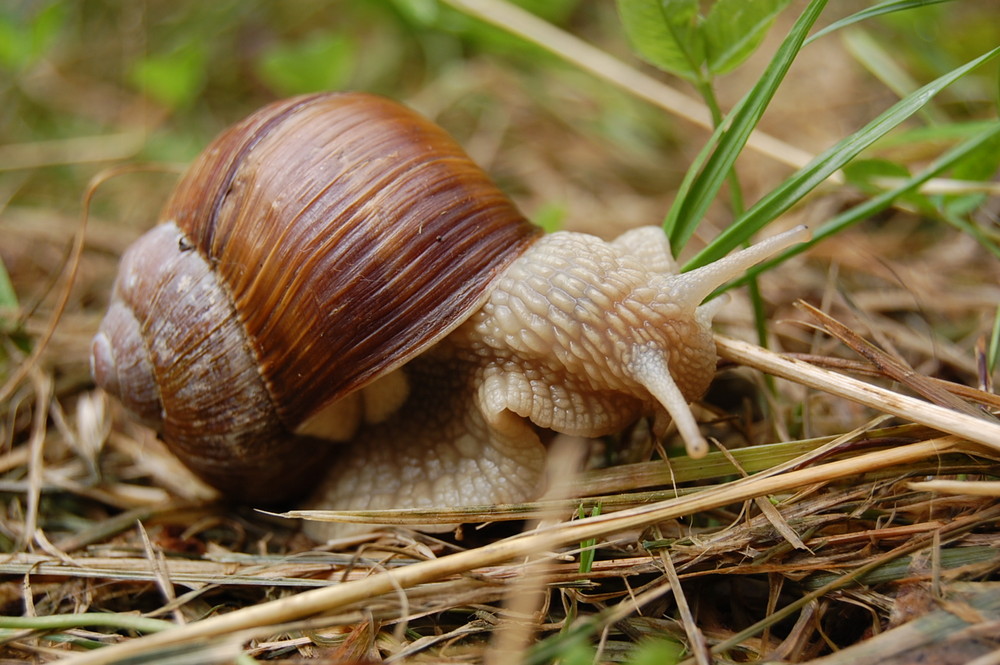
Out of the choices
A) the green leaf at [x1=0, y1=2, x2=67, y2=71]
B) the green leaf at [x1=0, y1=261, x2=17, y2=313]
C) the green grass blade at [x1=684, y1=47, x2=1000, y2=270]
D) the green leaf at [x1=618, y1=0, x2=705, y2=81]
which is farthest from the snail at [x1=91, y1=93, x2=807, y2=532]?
the green leaf at [x1=0, y1=2, x2=67, y2=71]

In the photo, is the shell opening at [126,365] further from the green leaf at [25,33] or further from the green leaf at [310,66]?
the green leaf at [25,33]

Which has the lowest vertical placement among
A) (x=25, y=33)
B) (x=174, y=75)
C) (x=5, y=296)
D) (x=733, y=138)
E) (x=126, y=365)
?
(x=126, y=365)

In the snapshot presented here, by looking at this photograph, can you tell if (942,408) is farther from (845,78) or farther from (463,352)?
(845,78)

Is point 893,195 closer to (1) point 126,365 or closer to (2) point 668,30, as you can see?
(2) point 668,30

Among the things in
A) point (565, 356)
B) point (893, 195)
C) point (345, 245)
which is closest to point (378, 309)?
point (345, 245)

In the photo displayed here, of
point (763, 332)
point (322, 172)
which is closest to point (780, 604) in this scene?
point (763, 332)

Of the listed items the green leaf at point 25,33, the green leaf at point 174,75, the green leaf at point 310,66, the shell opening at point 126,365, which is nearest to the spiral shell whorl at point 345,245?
the shell opening at point 126,365
